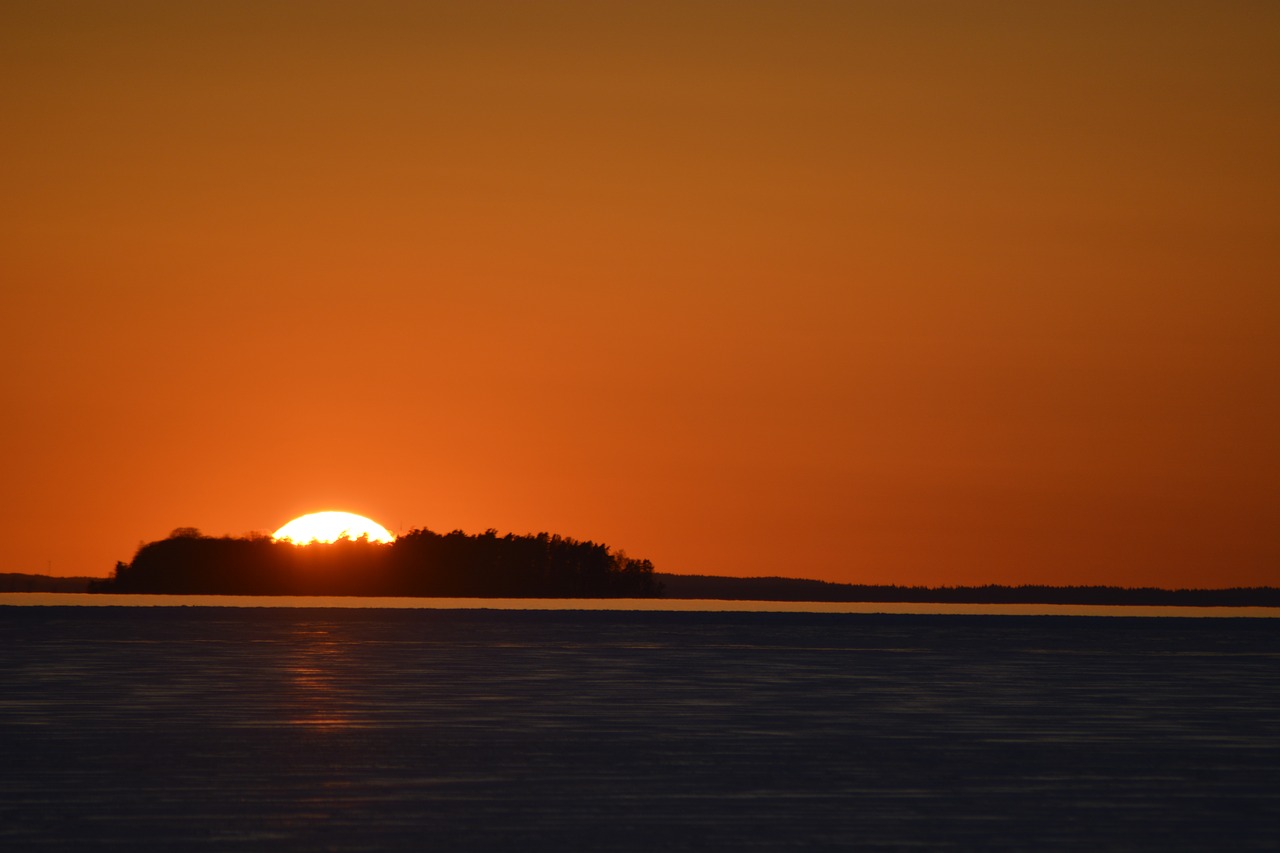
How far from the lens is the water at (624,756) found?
22.1m

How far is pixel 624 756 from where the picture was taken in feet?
99.2

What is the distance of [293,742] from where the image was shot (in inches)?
1267

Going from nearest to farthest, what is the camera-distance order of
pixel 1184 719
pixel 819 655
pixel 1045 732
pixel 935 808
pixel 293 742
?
pixel 935 808 → pixel 293 742 → pixel 1045 732 → pixel 1184 719 → pixel 819 655

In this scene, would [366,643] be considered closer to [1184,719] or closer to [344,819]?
[1184,719]

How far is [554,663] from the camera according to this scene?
6366 centimetres

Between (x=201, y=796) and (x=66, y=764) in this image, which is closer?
(x=201, y=796)

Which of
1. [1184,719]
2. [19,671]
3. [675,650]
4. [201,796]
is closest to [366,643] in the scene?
[675,650]

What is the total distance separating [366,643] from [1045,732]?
1916 inches

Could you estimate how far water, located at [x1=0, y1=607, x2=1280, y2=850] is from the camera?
22.1 m

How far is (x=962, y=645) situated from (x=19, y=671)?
5102cm

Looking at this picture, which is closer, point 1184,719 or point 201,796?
point 201,796

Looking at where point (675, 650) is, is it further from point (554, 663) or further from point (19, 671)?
point (19, 671)

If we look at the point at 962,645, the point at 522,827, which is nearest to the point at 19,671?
the point at 522,827

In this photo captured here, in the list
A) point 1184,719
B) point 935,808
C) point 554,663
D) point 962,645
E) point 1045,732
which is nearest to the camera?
point 935,808
